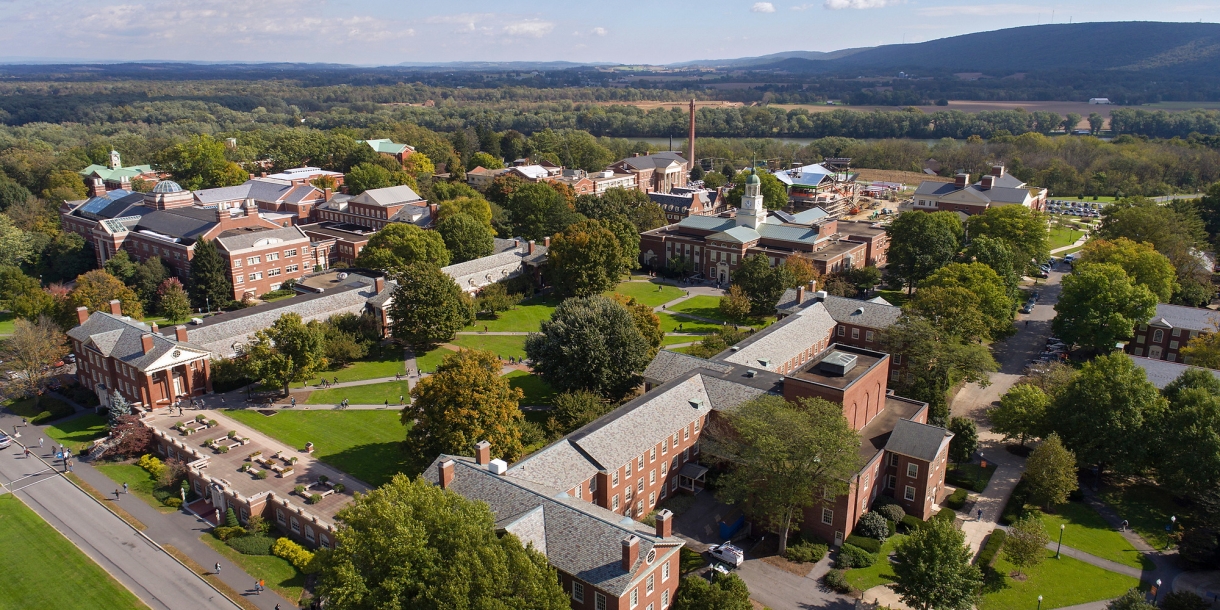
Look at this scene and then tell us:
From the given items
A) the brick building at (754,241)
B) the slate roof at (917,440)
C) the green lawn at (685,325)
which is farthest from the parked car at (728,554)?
the brick building at (754,241)

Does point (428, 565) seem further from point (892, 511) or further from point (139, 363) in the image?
point (139, 363)

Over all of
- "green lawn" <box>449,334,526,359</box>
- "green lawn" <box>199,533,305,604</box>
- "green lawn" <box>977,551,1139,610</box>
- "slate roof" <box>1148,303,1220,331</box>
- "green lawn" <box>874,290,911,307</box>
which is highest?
"slate roof" <box>1148,303,1220,331</box>

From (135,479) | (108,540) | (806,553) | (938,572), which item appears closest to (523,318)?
(135,479)

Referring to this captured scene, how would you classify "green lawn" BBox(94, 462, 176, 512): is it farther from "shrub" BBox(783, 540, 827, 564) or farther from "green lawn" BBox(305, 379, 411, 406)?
"shrub" BBox(783, 540, 827, 564)

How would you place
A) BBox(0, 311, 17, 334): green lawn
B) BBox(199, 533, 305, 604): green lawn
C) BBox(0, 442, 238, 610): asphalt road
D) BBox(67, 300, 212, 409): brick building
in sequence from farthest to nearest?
BBox(0, 311, 17, 334): green lawn → BBox(67, 300, 212, 409): brick building → BBox(199, 533, 305, 604): green lawn → BBox(0, 442, 238, 610): asphalt road

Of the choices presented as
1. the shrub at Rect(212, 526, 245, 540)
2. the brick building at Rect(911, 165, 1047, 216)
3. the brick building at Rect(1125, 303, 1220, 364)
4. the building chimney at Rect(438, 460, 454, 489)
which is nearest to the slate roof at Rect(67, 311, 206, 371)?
the shrub at Rect(212, 526, 245, 540)

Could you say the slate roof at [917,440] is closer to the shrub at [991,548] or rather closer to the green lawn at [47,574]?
the shrub at [991,548]
